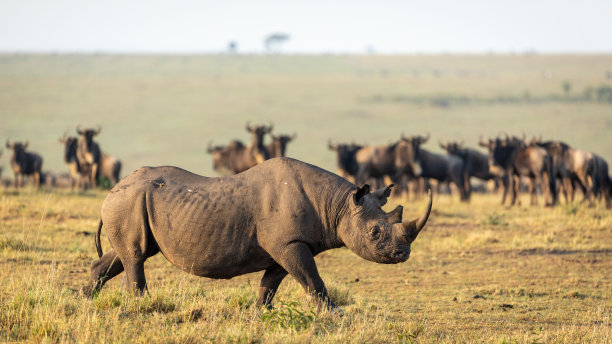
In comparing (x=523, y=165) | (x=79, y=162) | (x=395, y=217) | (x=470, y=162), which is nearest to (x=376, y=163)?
(x=470, y=162)

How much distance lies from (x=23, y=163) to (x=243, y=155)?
8048 millimetres

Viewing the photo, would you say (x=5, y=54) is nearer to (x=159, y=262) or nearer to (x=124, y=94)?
(x=124, y=94)

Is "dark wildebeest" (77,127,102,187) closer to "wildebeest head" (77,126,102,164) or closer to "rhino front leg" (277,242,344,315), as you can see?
"wildebeest head" (77,126,102,164)

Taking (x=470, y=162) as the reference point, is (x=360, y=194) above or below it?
below

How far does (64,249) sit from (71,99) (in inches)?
3140

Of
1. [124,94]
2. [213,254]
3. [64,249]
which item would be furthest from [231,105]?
[213,254]

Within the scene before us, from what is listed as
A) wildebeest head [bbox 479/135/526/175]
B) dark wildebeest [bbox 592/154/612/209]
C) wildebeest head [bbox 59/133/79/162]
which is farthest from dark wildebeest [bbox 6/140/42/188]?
dark wildebeest [bbox 592/154/612/209]

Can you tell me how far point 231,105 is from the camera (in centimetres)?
8650

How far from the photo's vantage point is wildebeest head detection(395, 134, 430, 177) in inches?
1125

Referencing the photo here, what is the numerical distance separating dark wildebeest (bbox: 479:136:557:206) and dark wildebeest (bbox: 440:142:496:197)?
270 cm

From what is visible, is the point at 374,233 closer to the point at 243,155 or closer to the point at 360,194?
the point at 360,194

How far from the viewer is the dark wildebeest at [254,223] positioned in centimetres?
753

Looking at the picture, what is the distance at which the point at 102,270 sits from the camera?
8281mm

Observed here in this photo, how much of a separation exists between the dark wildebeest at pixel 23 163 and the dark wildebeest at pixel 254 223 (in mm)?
21485
